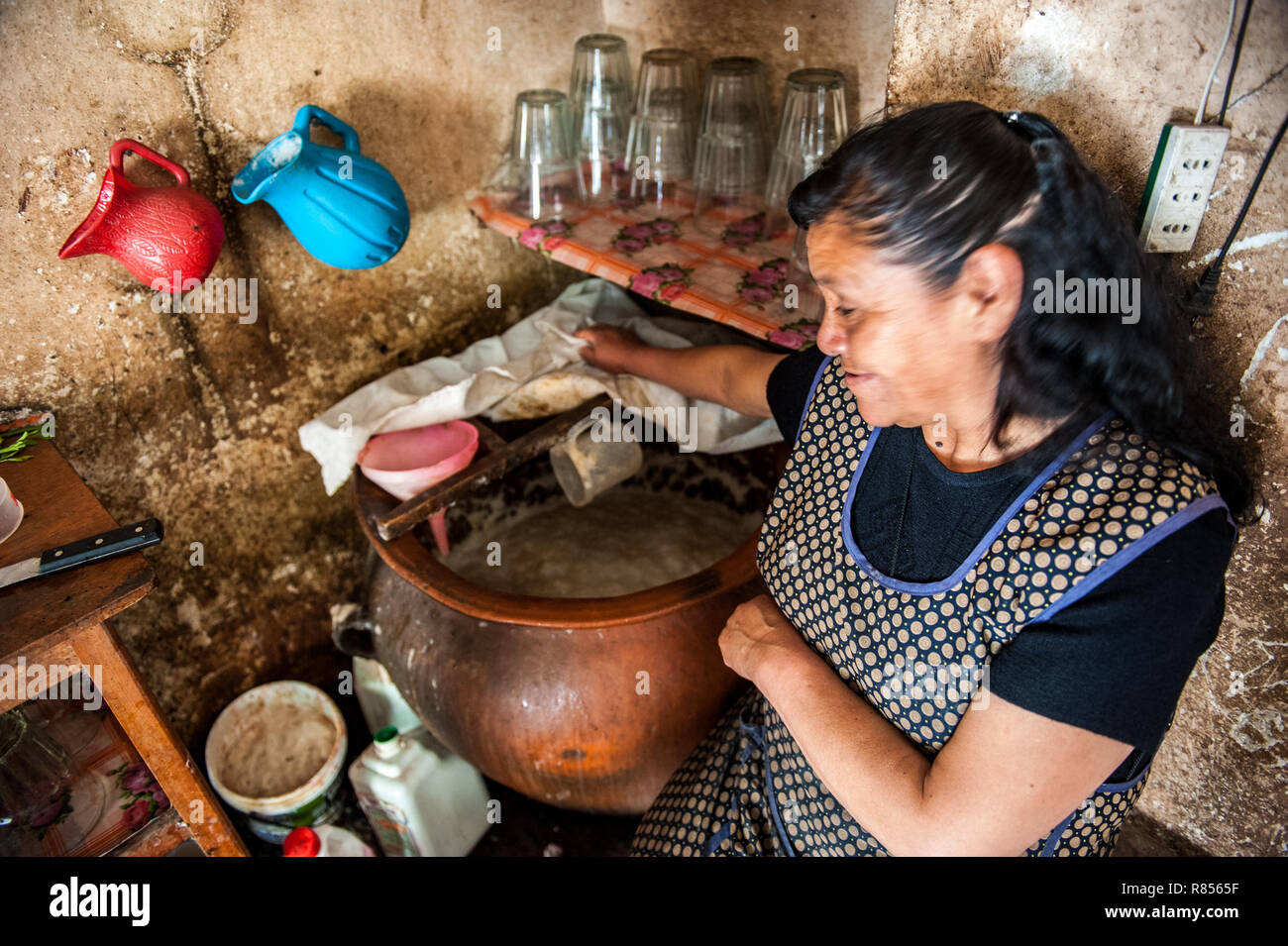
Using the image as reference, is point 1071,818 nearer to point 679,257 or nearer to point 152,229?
point 679,257

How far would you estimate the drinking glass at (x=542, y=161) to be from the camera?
1.83 m

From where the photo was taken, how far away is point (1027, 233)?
2.89ft

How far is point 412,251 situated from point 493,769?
116 centimetres

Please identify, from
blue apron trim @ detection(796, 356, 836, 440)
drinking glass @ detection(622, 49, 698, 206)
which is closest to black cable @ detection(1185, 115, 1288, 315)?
blue apron trim @ detection(796, 356, 836, 440)

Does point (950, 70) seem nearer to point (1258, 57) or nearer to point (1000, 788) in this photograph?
point (1258, 57)

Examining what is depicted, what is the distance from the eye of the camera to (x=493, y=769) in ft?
5.31

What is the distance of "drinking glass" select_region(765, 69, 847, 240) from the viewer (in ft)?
5.14

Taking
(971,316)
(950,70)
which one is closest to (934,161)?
(971,316)

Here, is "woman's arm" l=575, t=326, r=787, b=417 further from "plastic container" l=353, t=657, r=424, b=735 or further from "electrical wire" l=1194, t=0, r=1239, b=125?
"plastic container" l=353, t=657, r=424, b=735

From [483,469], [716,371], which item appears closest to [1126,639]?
[716,371]

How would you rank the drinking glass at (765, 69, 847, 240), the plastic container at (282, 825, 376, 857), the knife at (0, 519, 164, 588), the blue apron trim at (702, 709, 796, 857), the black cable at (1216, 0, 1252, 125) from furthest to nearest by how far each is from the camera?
the plastic container at (282, 825, 376, 857) → the drinking glass at (765, 69, 847, 240) → the blue apron trim at (702, 709, 796, 857) → the knife at (0, 519, 164, 588) → the black cable at (1216, 0, 1252, 125)

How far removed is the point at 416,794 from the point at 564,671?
1.90ft

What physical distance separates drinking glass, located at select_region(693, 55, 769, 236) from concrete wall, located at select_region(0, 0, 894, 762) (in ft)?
0.66
